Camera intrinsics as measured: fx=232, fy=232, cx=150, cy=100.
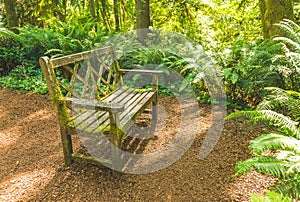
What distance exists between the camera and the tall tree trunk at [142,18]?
6.18m

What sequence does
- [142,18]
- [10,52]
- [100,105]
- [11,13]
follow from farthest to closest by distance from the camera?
[11,13] → [142,18] → [10,52] → [100,105]

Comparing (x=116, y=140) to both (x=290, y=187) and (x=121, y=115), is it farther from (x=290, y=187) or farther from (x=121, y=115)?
(x=290, y=187)

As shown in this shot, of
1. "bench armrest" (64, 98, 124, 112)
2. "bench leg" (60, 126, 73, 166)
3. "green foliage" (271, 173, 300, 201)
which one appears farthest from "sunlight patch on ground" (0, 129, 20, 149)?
"green foliage" (271, 173, 300, 201)

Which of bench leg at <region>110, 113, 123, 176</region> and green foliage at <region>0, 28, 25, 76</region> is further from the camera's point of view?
green foliage at <region>0, 28, 25, 76</region>

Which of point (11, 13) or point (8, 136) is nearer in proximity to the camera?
point (8, 136)

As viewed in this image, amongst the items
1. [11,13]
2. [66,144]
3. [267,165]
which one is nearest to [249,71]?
[267,165]

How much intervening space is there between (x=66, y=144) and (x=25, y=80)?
3.61m

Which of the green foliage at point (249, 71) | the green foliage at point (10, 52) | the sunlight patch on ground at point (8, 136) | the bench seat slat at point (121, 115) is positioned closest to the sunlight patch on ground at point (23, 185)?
the bench seat slat at point (121, 115)

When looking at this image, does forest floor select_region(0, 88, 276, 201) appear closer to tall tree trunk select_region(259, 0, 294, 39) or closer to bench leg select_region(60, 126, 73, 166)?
bench leg select_region(60, 126, 73, 166)

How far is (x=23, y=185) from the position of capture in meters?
2.61

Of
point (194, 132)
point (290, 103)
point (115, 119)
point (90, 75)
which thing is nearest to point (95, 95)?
point (90, 75)

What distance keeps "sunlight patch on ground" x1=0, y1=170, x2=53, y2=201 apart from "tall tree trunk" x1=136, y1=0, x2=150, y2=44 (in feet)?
15.4

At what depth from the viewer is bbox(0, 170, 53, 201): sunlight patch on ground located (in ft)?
8.04

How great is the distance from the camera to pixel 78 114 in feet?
9.41
